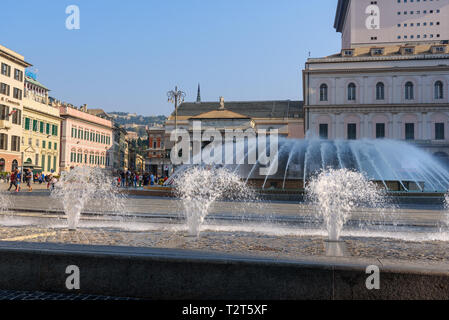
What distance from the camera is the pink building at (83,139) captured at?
6019 cm

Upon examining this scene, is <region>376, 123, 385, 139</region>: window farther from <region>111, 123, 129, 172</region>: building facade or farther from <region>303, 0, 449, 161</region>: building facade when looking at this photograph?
<region>111, 123, 129, 172</region>: building facade

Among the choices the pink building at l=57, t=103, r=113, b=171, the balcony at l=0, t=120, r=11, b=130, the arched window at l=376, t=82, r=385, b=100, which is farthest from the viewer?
the pink building at l=57, t=103, r=113, b=171

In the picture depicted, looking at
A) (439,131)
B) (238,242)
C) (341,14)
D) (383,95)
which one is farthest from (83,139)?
(238,242)

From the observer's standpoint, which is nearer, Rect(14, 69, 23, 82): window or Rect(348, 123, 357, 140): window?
Rect(14, 69, 23, 82): window

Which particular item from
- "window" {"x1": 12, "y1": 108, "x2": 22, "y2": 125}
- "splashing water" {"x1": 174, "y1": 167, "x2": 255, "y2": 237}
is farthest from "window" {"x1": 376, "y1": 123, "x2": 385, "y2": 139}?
"window" {"x1": 12, "y1": 108, "x2": 22, "y2": 125}

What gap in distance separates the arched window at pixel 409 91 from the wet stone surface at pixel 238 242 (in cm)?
4318

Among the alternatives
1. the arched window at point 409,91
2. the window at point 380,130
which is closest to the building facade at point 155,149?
the window at point 380,130

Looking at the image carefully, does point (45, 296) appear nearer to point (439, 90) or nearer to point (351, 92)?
point (351, 92)

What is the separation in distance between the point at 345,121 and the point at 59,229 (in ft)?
141

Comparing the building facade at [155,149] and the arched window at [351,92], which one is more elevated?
the arched window at [351,92]

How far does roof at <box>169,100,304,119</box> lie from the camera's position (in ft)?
277

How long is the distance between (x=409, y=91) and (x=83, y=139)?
4838cm

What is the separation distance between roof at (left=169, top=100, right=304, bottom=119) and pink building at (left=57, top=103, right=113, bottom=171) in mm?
16135

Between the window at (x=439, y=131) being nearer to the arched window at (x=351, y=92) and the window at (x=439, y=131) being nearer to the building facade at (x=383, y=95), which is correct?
the building facade at (x=383, y=95)
